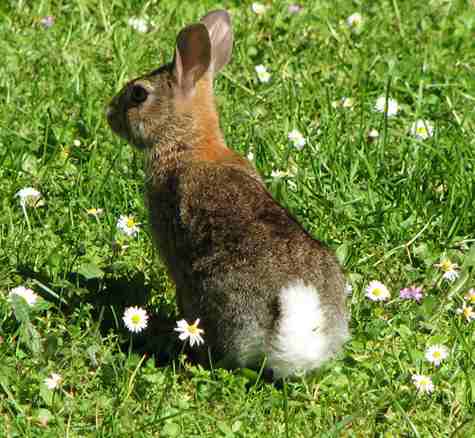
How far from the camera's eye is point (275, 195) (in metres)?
6.43

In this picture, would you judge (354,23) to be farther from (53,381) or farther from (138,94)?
(53,381)

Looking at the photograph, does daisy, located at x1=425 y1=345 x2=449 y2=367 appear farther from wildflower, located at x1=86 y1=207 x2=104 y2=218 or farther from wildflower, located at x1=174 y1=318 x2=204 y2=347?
wildflower, located at x1=86 y1=207 x2=104 y2=218

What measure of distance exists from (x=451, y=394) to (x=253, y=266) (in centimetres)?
105

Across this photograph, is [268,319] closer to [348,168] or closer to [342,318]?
[342,318]

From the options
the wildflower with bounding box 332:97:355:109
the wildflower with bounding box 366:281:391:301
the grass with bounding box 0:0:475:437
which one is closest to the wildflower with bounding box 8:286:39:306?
the grass with bounding box 0:0:475:437

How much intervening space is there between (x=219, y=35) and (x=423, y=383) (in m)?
2.39

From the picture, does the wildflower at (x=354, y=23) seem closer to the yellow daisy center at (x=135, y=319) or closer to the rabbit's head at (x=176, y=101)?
the rabbit's head at (x=176, y=101)

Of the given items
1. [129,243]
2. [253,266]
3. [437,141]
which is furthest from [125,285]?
[437,141]

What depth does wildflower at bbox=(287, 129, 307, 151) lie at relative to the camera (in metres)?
6.87

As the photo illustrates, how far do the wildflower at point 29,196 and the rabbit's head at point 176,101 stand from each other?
56cm

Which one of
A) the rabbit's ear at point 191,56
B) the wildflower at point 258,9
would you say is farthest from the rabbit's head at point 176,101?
the wildflower at point 258,9

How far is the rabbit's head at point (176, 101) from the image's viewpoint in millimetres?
6078

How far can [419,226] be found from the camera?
6.45m

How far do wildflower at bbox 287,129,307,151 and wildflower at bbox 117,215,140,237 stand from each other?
1.23 m
